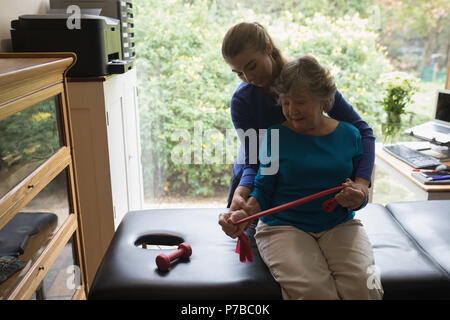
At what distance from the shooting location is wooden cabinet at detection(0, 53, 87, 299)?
1199mm

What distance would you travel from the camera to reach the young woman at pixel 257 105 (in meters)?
1.43

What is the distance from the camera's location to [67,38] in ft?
6.11

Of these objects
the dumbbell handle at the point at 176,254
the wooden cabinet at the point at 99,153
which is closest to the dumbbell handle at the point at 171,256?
the dumbbell handle at the point at 176,254

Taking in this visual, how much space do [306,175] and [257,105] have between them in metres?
0.35

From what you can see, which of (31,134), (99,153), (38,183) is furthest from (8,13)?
(38,183)

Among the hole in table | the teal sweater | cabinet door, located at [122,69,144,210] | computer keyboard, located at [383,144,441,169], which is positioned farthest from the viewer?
cabinet door, located at [122,69,144,210]

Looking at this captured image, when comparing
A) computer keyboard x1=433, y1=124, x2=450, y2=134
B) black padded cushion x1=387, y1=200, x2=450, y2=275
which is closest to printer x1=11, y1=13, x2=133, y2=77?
black padded cushion x1=387, y1=200, x2=450, y2=275

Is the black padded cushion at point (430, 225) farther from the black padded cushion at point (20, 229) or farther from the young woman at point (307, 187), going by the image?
the black padded cushion at point (20, 229)

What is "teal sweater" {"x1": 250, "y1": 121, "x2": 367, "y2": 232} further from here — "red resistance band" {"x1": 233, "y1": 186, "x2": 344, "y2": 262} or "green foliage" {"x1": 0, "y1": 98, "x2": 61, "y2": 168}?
"green foliage" {"x1": 0, "y1": 98, "x2": 61, "y2": 168}

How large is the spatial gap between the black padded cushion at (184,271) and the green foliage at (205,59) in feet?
5.29

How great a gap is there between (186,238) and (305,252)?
47 cm

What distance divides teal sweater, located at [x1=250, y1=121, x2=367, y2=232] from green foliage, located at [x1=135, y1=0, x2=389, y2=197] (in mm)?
1769

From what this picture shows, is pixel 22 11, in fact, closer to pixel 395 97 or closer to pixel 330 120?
pixel 330 120

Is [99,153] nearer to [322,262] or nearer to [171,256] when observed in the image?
[171,256]
